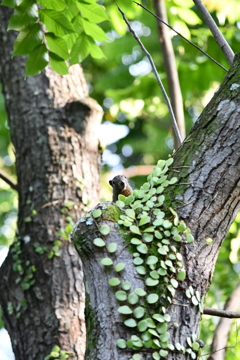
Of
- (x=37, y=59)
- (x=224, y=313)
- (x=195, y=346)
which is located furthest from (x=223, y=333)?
(x=37, y=59)

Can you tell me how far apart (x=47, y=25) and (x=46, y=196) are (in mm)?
975

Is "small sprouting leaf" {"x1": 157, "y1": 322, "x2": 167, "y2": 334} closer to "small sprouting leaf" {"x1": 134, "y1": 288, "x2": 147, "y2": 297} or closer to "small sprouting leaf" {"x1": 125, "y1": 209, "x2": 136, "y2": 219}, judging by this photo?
"small sprouting leaf" {"x1": 134, "y1": 288, "x2": 147, "y2": 297}

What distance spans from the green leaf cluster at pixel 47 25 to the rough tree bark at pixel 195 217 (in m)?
0.63

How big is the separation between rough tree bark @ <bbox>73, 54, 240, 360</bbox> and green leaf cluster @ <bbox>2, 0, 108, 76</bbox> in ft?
2.05

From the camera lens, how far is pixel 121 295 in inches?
49.4

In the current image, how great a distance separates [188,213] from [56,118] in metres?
1.38

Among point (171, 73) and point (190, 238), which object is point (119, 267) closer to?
point (190, 238)

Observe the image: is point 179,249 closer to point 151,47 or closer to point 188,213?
point 188,213

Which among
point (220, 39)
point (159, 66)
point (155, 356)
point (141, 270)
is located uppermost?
point (159, 66)

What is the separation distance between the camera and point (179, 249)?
134 centimetres

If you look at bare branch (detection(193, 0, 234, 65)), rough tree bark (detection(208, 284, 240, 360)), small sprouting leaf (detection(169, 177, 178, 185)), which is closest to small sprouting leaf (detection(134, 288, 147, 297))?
small sprouting leaf (detection(169, 177, 178, 185))

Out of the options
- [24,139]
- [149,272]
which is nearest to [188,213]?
[149,272]

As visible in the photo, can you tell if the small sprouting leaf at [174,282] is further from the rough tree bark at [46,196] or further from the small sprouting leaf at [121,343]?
the rough tree bark at [46,196]

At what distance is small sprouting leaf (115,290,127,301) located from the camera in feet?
4.10
